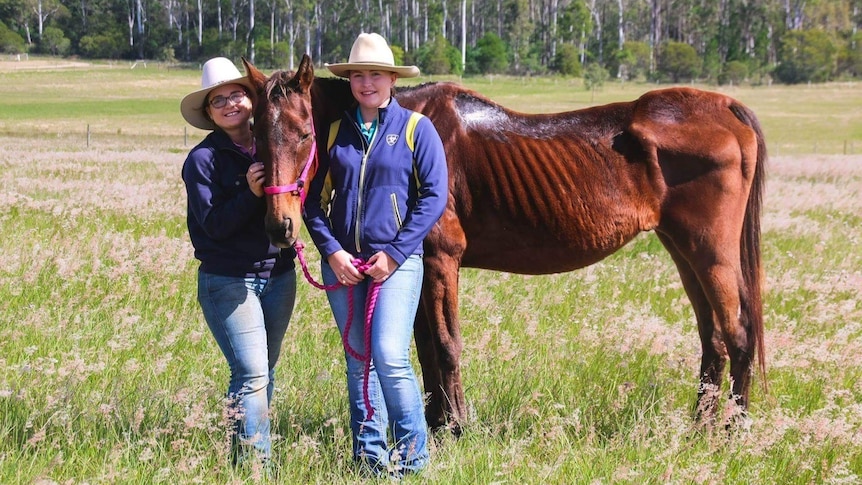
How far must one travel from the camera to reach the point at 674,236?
468 centimetres

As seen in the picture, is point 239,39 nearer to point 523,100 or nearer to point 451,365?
point 523,100

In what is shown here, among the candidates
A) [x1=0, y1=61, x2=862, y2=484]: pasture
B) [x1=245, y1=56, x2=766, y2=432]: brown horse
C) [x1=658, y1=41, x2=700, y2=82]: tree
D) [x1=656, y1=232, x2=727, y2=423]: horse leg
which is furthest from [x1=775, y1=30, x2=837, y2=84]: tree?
[x1=245, y1=56, x2=766, y2=432]: brown horse

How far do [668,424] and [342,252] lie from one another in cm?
195

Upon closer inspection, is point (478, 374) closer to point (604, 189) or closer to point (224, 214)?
point (604, 189)

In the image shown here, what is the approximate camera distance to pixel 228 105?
364cm

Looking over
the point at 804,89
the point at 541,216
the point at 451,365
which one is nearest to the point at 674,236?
the point at 541,216

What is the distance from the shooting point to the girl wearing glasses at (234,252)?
11.7ft

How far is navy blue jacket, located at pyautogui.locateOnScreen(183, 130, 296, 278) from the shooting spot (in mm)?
3510

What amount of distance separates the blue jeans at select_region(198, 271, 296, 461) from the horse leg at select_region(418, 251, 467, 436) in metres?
0.86

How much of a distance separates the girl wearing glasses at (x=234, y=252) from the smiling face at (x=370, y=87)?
52 centimetres

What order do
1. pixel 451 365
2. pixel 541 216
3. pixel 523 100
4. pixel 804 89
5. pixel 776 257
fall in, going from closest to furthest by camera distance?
pixel 451 365 → pixel 541 216 → pixel 776 257 → pixel 523 100 → pixel 804 89

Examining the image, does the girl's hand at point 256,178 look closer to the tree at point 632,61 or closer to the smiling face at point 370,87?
the smiling face at point 370,87

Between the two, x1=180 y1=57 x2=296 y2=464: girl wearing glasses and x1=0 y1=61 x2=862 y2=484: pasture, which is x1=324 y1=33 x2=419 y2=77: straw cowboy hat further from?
x1=0 y1=61 x2=862 y2=484: pasture

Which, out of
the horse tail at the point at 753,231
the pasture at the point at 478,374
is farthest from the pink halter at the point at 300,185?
the horse tail at the point at 753,231
